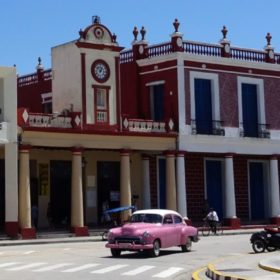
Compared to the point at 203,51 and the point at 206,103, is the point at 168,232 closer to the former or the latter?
the point at 206,103

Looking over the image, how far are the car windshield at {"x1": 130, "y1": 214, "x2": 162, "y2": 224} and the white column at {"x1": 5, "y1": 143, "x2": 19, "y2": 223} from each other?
1140 cm

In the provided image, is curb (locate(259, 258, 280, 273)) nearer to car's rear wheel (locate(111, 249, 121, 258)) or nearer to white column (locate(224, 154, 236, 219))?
car's rear wheel (locate(111, 249, 121, 258))

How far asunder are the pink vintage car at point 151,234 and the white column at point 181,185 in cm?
1462

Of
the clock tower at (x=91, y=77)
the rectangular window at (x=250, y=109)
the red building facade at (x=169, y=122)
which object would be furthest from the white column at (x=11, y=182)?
the rectangular window at (x=250, y=109)

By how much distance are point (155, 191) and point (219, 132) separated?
5.08 metres

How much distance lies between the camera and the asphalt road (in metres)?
18.5

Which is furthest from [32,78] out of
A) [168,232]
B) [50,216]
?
[168,232]

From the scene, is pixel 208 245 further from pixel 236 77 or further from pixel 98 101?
pixel 236 77

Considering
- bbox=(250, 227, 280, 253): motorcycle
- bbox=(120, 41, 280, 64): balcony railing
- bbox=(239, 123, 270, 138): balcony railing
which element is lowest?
bbox=(250, 227, 280, 253): motorcycle

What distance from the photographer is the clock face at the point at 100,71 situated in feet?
129

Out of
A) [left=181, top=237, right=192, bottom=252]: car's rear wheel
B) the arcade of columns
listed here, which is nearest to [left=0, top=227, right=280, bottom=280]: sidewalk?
[left=181, top=237, right=192, bottom=252]: car's rear wheel

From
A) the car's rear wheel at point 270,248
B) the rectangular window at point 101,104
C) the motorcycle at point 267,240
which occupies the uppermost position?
the rectangular window at point 101,104

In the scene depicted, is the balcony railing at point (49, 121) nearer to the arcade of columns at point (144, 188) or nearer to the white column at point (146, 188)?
the arcade of columns at point (144, 188)

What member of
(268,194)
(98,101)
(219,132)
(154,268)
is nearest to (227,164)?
(219,132)
